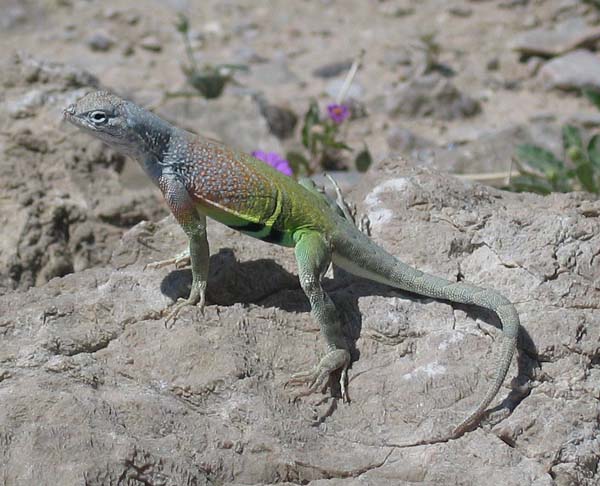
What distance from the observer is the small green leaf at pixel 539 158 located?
20.4 feet

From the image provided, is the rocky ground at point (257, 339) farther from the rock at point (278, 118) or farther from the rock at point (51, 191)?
the rock at point (278, 118)

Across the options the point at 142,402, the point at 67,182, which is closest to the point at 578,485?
the point at 142,402

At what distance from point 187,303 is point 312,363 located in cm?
67

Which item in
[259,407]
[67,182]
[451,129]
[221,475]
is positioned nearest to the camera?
[221,475]

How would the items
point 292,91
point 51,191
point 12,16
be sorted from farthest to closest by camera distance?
1. point 12,16
2. point 292,91
3. point 51,191

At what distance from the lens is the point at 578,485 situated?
3.40 m

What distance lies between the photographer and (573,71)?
8.79 meters

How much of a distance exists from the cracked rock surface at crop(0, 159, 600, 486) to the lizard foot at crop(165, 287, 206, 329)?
48mm

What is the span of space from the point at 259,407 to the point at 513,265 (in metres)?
1.56

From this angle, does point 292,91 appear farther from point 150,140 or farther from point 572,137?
point 150,140

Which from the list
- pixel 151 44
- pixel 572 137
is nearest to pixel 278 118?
pixel 151 44

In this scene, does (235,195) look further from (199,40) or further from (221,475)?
(199,40)

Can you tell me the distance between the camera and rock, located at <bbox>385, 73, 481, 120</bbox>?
8656 millimetres

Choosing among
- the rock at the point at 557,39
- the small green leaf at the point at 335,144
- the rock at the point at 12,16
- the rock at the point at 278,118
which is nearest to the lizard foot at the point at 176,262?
the small green leaf at the point at 335,144
